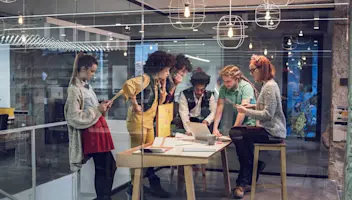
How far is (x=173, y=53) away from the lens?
463cm

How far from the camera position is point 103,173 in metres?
4.90

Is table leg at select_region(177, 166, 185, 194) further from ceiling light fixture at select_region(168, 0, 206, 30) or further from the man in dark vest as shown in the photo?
ceiling light fixture at select_region(168, 0, 206, 30)

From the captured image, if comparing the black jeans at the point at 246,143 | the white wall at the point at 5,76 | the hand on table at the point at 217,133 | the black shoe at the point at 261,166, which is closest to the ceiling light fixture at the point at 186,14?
the hand on table at the point at 217,133

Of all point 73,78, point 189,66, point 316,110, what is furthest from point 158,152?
point 316,110

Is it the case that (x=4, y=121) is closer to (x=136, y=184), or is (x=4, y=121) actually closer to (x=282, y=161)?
(x=136, y=184)

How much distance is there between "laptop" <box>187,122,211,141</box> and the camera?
14.5ft

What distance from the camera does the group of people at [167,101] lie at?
429 centimetres

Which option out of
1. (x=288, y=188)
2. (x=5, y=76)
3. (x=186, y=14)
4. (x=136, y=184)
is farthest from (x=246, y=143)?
(x=5, y=76)

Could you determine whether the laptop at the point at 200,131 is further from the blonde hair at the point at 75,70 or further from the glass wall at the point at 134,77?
the blonde hair at the point at 75,70

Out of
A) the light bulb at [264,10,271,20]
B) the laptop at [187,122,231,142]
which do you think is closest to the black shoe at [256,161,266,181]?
the laptop at [187,122,231,142]

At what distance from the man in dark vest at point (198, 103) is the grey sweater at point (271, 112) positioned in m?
0.39

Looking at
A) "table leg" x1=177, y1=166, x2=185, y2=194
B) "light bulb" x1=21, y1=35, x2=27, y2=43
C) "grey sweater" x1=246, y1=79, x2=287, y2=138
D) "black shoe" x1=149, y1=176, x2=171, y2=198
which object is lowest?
"black shoe" x1=149, y1=176, x2=171, y2=198

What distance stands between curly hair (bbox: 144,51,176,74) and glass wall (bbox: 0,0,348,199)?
11 millimetres

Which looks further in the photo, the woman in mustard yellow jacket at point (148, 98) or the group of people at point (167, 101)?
the woman in mustard yellow jacket at point (148, 98)
